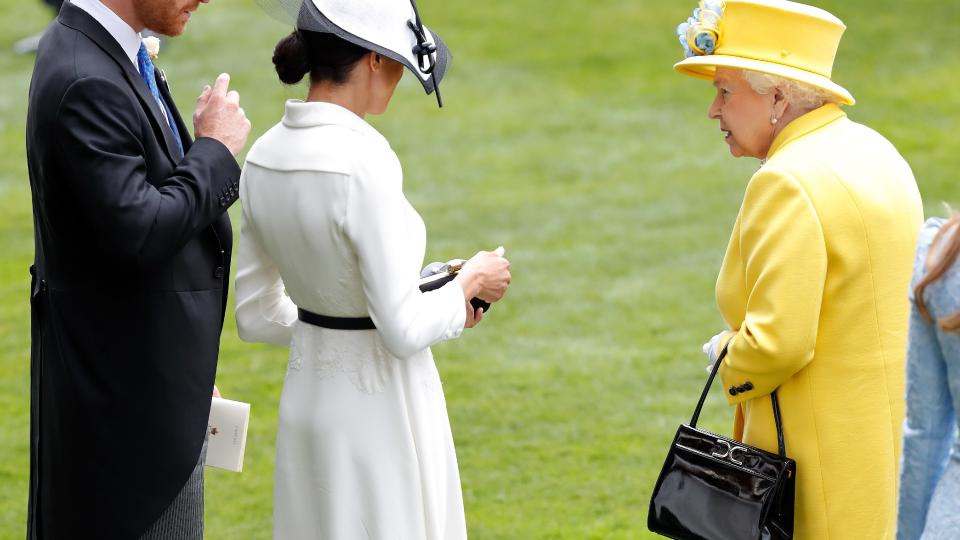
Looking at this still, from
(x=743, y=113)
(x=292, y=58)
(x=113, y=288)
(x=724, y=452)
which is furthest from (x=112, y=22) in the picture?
(x=724, y=452)

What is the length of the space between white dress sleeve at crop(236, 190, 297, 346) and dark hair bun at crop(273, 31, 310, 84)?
0.43 m

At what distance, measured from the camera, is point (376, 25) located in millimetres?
3240

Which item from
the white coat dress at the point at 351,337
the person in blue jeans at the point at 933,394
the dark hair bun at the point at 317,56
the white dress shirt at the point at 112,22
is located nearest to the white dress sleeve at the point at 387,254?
the white coat dress at the point at 351,337

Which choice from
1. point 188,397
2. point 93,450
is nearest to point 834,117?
point 188,397

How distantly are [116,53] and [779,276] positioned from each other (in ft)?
5.40

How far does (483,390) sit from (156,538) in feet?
11.6

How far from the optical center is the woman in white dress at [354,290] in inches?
125

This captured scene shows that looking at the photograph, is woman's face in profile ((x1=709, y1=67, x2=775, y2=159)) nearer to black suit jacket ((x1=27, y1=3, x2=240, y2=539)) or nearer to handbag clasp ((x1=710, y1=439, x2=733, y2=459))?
handbag clasp ((x1=710, y1=439, x2=733, y2=459))

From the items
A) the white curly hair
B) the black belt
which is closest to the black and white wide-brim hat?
the black belt

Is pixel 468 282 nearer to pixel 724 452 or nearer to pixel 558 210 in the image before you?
pixel 724 452

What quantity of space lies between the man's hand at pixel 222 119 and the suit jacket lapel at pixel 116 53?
122 mm

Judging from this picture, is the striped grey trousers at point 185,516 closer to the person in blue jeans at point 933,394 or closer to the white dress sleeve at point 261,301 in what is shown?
the white dress sleeve at point 261,301

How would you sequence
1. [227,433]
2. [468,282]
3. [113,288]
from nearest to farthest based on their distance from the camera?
1. [113,288]
2. [468,282]
3. [227,433]

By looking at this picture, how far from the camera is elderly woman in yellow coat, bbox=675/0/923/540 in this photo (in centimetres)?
333
